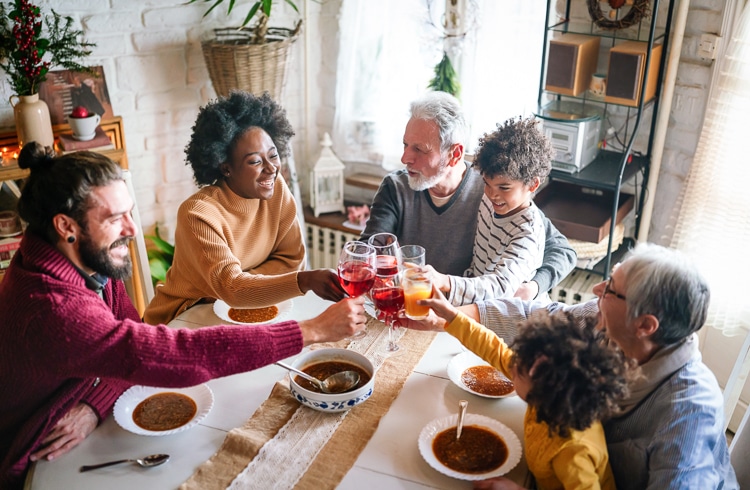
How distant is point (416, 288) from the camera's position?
65.7 inches

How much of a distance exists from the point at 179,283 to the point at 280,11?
179 centimetres

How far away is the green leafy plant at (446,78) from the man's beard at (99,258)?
6.37 feet

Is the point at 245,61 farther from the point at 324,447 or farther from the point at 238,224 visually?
the point at 324,447

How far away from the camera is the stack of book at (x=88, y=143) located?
271 centimetres

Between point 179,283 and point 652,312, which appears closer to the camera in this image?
point 652,312

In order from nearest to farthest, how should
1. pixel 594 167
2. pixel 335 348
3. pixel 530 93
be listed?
pixel 335 348 → pixel 594 167 → pixel 530 93

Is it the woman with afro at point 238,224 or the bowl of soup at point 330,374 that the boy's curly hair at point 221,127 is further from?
the bowl of soup at point 330,374

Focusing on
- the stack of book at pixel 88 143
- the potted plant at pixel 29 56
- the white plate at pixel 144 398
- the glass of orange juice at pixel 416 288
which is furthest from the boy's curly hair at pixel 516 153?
the potted plant at pixel 29 56

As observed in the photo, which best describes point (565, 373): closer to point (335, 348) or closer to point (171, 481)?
point (335, 348)

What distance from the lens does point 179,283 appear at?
7.09ft

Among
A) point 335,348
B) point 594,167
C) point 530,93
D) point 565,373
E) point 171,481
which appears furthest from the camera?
point 530,93

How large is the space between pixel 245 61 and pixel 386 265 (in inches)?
65.8

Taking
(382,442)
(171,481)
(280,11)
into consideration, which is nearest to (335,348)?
(382,442)

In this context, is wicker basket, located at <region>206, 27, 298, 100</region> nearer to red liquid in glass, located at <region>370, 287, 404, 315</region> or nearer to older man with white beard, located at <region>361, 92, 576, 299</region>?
older man with white beard, located at <region>361, 92, 576, 299</region>
